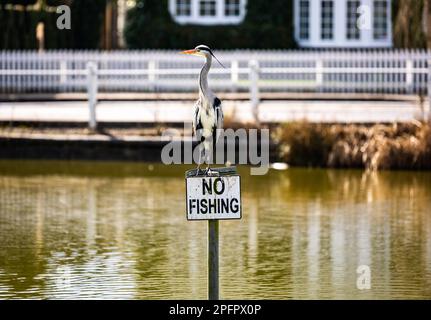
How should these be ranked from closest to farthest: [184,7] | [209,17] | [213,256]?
[213,256] < [209,17] < [184,7]

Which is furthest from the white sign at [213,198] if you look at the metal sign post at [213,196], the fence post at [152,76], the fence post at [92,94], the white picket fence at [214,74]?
the fence post at [152,76]

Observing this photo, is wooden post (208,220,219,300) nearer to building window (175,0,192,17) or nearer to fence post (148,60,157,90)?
fence post (148,60,157,90)

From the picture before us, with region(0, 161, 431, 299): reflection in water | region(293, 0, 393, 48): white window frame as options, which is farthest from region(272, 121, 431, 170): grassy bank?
region(293, 0, 393, 48): white window frame

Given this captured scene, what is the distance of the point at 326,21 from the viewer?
39.3 m

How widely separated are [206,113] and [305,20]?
29.1m

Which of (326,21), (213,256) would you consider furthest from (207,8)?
(213,256)

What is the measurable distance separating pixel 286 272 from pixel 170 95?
1448 centimetres

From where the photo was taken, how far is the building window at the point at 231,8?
39781mm

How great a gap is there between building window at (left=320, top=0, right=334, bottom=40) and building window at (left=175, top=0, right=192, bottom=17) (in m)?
3.97

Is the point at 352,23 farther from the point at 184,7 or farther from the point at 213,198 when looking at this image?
the point at 213,198

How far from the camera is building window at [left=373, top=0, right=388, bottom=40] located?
128 feet

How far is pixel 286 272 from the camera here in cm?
1363
